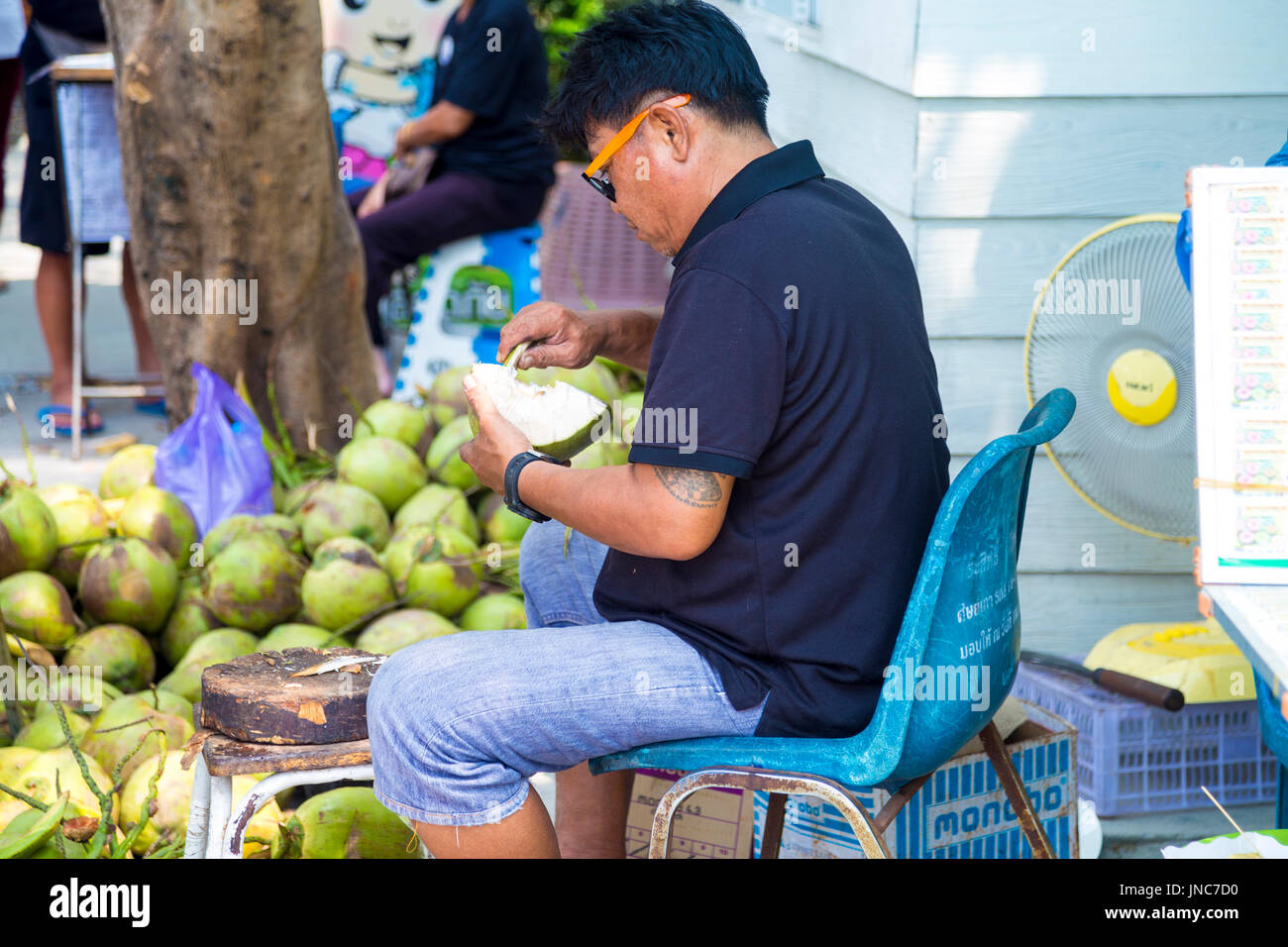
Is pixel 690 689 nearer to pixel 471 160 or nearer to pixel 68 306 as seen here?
pixel 471 160

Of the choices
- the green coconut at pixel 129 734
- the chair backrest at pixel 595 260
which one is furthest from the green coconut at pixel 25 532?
the chair backrest at pixel 595 260

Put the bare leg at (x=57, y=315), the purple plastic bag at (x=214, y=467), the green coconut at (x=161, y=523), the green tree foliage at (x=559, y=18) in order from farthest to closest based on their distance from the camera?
the green tree foliage at (x=559, y=18)
the bare leg at (x=57, y=315)
the purple plastic bag at (x=214, y=467)
the green coconut at (x=161, y=523)

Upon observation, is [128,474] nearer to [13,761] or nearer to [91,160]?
[13,761]

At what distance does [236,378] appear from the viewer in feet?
11.5

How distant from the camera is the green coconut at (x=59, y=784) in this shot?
2104 mm

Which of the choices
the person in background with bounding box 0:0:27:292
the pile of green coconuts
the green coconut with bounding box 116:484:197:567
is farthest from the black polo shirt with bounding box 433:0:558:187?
the green coconut with bounding box 116:484:197:567

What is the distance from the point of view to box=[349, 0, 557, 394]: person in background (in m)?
4.62

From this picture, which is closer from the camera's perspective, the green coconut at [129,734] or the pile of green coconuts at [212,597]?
the pile of green coconuts at [212,597]

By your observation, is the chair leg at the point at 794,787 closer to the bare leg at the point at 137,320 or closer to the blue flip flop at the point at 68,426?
the blue flip flop at the point at 68,426

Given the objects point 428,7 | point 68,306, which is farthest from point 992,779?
point 428,7

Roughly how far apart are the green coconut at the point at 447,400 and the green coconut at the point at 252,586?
654 mm

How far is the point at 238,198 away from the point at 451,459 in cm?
97

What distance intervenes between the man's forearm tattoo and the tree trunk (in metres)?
2.12
